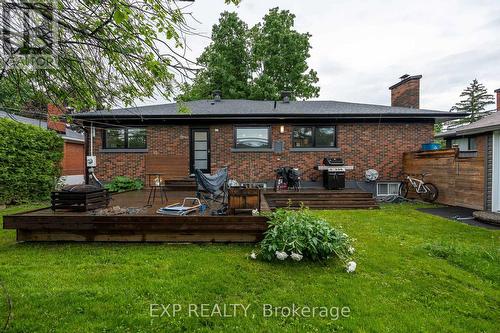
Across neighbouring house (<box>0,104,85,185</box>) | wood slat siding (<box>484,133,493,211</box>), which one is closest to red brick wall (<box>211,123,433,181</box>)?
wood slat siding (<box>484,133,493,211</box>)

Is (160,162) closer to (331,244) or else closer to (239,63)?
(331,244)

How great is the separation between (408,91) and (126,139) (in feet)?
40.6

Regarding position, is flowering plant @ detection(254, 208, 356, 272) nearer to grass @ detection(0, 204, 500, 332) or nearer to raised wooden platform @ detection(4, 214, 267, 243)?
grass @ detection(0, 204, 500, 332)

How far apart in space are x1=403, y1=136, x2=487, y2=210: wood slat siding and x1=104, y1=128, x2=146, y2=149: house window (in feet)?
34.3

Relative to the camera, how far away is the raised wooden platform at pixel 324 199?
26.1 feet

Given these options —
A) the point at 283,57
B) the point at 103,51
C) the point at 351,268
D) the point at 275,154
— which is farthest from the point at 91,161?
the point at 283,57

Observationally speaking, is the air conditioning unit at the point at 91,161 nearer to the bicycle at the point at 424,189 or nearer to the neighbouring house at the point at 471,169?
the bicycle at the point at 424,189

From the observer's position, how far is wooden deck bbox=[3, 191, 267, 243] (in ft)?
13.9

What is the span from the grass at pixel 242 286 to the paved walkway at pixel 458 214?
167 cm

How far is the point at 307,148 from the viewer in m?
10.1

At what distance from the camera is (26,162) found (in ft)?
27.8

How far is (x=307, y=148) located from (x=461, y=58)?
2100 centimetres

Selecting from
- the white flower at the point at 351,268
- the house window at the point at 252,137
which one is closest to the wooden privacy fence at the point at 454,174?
the house window at the point at 252,137

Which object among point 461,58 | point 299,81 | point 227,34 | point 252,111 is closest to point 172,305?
point 252,111
